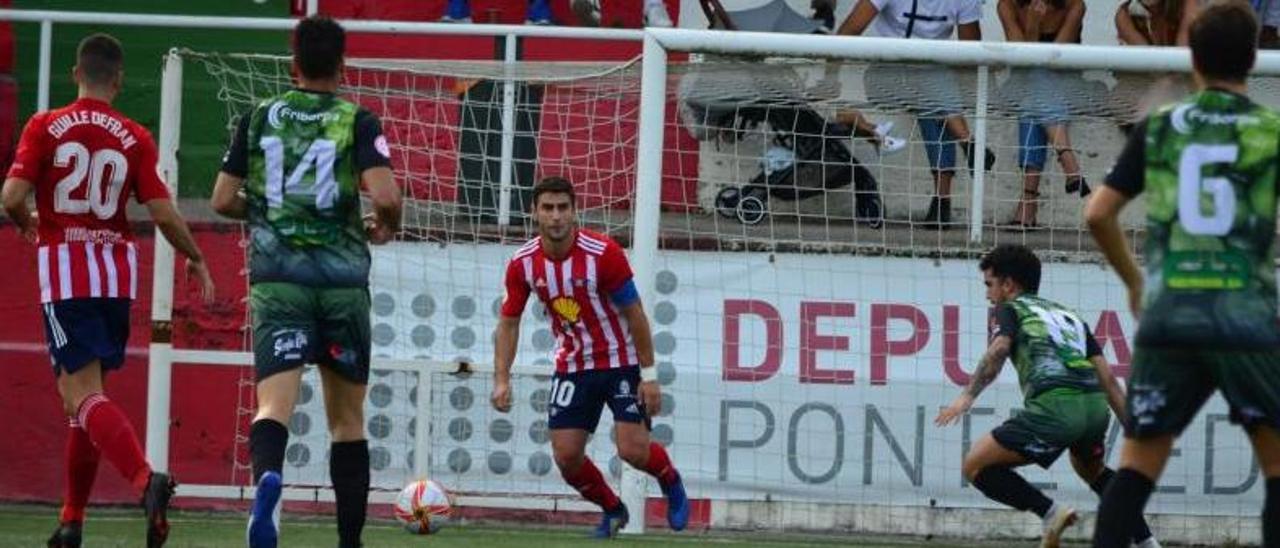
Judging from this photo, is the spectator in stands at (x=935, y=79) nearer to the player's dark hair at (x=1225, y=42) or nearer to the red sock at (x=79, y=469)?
the red sock at (x=79, y=469)

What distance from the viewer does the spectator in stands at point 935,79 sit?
39.2 ft

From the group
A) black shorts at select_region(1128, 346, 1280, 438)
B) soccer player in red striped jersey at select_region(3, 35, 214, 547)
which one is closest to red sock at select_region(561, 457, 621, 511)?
soccer player in red striped jersey at select_region(3, 35, 214, 547)

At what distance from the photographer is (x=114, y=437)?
28.2 ft

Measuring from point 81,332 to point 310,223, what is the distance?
6.11 ft

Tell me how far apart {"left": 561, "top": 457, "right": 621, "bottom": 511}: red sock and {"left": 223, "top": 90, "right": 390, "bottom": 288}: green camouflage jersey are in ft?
10.7

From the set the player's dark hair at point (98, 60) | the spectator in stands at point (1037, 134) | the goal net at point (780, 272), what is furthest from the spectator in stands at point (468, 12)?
the player's dark hair at point (98, 60)

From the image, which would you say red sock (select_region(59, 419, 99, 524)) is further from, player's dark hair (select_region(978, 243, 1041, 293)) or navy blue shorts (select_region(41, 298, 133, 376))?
player's dark hair (select_region(978, 243, 1041, 293))

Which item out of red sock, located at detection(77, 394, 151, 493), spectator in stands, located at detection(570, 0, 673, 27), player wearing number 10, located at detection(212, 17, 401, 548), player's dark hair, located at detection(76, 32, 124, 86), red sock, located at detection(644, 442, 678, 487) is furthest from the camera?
spectator in stands, located at detection(570, 0, 673, 27)

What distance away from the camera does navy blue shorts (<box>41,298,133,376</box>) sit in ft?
29.1

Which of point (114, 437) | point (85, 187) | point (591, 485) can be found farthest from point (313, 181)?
point (591, 485)

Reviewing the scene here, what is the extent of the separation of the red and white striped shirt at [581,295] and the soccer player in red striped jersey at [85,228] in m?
1.77

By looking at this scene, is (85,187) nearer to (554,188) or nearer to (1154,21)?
(554,188)

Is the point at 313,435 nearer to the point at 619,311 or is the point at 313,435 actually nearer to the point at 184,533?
the point at 184,533

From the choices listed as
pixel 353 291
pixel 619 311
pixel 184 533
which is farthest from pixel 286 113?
pixel 184 533
